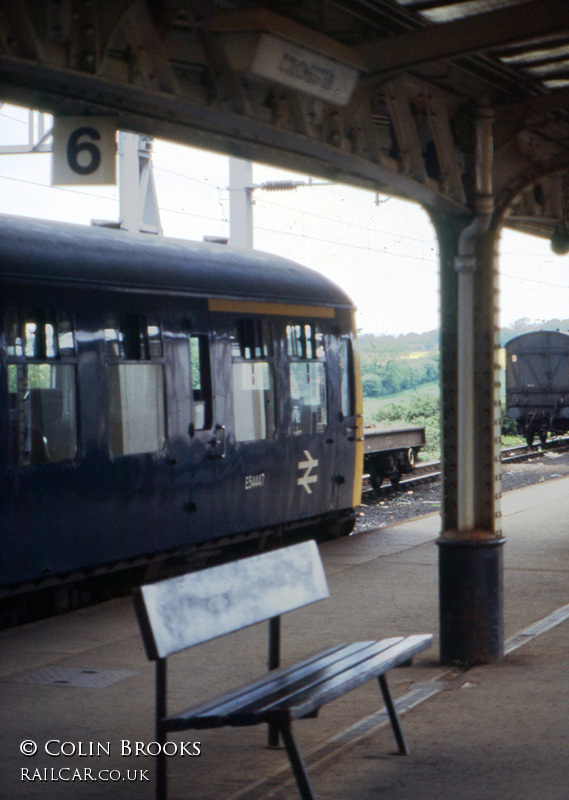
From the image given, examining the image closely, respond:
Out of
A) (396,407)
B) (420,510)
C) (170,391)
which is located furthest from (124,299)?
(396,407)

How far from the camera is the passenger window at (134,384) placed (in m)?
9.05

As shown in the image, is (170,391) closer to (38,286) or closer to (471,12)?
(38,286)

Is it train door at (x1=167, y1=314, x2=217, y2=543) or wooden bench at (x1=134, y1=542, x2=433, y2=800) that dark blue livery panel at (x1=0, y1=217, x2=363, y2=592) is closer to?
train door at (x1=167, y1=314, x2=217, y2=543)

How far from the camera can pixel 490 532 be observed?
679 centimetres

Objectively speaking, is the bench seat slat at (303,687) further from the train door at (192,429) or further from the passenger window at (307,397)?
the passenger window at (307,397)

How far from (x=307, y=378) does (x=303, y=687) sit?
24.8ft

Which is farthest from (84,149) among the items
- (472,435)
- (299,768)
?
(299,768)

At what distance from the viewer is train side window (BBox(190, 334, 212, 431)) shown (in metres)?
10.1

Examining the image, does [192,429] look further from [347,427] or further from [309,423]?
[347,427]

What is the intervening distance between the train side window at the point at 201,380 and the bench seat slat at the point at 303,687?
497 cm

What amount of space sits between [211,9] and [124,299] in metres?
4.27

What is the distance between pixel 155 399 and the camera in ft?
31.3

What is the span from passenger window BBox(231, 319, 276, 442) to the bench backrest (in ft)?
17.3

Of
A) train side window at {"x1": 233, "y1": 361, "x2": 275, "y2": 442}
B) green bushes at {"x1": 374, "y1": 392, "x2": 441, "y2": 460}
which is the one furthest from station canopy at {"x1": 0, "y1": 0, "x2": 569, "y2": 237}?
green bushes at {"x1": 374, "y1": 392, "x2": 441, "y2": 460}
